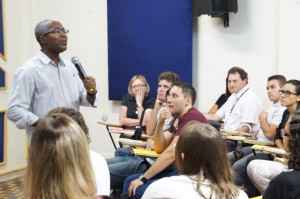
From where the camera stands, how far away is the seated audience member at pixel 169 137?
3.10m

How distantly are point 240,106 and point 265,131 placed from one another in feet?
1.82

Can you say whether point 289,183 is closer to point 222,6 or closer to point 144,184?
point 144,184

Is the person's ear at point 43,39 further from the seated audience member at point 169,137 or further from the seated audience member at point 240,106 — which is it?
the seated audience member at point 240,106

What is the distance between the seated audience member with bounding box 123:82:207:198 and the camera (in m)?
3.10

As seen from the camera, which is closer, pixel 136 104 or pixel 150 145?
pixel 150 145

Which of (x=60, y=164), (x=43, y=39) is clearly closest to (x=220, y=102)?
(x=43, y=39)

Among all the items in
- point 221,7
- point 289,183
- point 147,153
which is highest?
point 221,7

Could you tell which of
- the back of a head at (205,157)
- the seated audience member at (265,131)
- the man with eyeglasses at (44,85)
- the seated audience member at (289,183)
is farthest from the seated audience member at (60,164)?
the seated audience member at (265,131)

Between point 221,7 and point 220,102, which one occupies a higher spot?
point 221,7

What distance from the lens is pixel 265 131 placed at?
160 inches

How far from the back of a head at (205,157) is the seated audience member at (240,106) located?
274 cm

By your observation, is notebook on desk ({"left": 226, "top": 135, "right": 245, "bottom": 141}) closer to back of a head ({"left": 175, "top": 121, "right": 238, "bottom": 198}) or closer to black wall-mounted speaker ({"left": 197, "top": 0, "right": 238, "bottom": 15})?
black wall-mounted speaker ({"left": 197, "top": 0, "right": 238, "bottom": 15})

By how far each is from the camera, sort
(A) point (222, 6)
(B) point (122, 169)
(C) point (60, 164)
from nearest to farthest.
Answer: (C) point (60, 164) → (B) point (122, 169) → (A) point (222, 6)

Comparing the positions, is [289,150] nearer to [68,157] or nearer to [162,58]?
[68,157]
